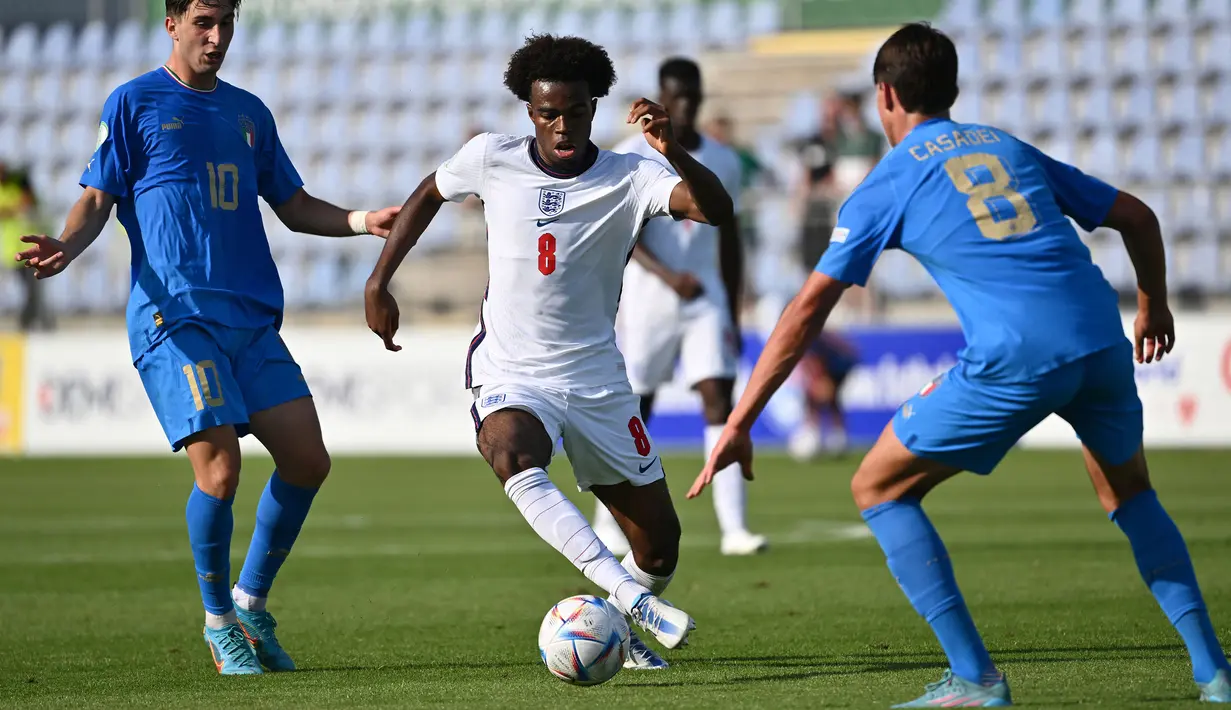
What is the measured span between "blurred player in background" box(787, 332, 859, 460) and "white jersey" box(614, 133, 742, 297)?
645 cm

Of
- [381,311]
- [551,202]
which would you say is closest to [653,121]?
[551,202]

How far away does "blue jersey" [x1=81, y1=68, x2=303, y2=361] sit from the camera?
5742 millimetres

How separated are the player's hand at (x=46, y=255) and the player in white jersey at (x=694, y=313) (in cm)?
426

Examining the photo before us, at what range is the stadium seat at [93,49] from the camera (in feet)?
87.6

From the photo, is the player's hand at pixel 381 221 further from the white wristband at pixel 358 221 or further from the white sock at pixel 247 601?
the white sock at pixel 247 601

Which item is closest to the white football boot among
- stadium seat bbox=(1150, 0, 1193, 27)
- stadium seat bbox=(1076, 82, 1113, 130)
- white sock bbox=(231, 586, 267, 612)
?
white sock bbox=(231, 586, 267, 612)

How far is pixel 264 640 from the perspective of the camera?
5871 mm

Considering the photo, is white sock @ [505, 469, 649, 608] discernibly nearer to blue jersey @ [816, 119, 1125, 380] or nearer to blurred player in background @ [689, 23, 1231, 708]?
blurred player in background @ [689, 23, 1231, 708]

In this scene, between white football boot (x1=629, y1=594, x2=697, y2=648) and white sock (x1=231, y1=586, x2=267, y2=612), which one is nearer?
white football boot (x1=629, y1=594, x2=697, y2=648)

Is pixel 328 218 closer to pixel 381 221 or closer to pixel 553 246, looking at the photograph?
pixel 381 221

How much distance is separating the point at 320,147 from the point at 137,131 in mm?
19686

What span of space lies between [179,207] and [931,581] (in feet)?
9.72

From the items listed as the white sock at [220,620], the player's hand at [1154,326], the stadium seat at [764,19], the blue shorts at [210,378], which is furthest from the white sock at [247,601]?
the stadium seat at [764,19]

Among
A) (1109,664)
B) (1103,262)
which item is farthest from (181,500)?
(1103,262)
